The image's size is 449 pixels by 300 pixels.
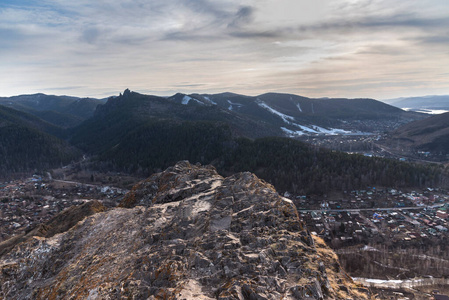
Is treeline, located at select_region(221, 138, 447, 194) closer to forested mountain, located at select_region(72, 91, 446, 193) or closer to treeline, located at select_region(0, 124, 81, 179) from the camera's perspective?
forested mountain, located at select_region(72, 91, 446, 193)

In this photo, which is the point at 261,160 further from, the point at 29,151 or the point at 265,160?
the point at 29,151

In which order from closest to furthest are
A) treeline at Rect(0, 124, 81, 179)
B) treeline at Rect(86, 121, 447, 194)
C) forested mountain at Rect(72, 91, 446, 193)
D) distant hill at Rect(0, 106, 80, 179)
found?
treeline at Rect(86, 121, 447, 194) → forested mountain at Rect(72, 91, 446, 193) → distant hill at Rect(0, 106, 80, 179) → treeline at Rect(0, 124, 81, 179)

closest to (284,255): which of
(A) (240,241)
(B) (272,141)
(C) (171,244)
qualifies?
(A) (240,241)

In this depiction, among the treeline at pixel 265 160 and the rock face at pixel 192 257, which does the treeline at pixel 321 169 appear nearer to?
the treeline at pixel 265 160

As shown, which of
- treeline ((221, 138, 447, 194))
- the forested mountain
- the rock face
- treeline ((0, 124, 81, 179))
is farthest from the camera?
treeline ((0, 124, 81, 179))

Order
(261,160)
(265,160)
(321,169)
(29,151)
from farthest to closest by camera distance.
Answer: (29,151) → (261,160) → (265,160) → (321,169)

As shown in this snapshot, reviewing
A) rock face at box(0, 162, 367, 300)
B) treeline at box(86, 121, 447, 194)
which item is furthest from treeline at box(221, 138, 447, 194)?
rock face at box(0, 162, 367, 300)

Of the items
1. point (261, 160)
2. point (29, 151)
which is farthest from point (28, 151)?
point (261, 160)
